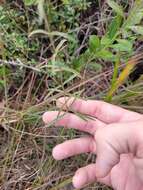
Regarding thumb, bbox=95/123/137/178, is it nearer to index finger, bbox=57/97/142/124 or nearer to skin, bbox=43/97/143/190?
skin, bbox=43/97/143/190

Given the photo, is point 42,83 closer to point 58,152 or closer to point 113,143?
point 58,152

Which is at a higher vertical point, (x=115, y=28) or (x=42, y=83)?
(x=115, y=28)

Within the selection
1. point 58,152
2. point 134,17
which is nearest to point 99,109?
point 58,152

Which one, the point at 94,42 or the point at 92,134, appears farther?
the point at 92,134

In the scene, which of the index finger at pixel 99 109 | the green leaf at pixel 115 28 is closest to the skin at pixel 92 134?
the index finger at pixel 99 109

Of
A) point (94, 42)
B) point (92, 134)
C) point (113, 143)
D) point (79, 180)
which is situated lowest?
point (79, 180)

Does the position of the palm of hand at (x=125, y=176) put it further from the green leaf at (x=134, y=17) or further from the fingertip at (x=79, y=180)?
the green leaf at (x=134, y=17)

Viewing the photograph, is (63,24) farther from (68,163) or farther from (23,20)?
(68,163)

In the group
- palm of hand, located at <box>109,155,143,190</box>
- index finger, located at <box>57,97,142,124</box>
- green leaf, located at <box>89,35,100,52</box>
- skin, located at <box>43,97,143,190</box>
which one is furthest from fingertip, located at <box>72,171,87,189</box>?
green leaf, located at <box>89,35,100,52</box>
